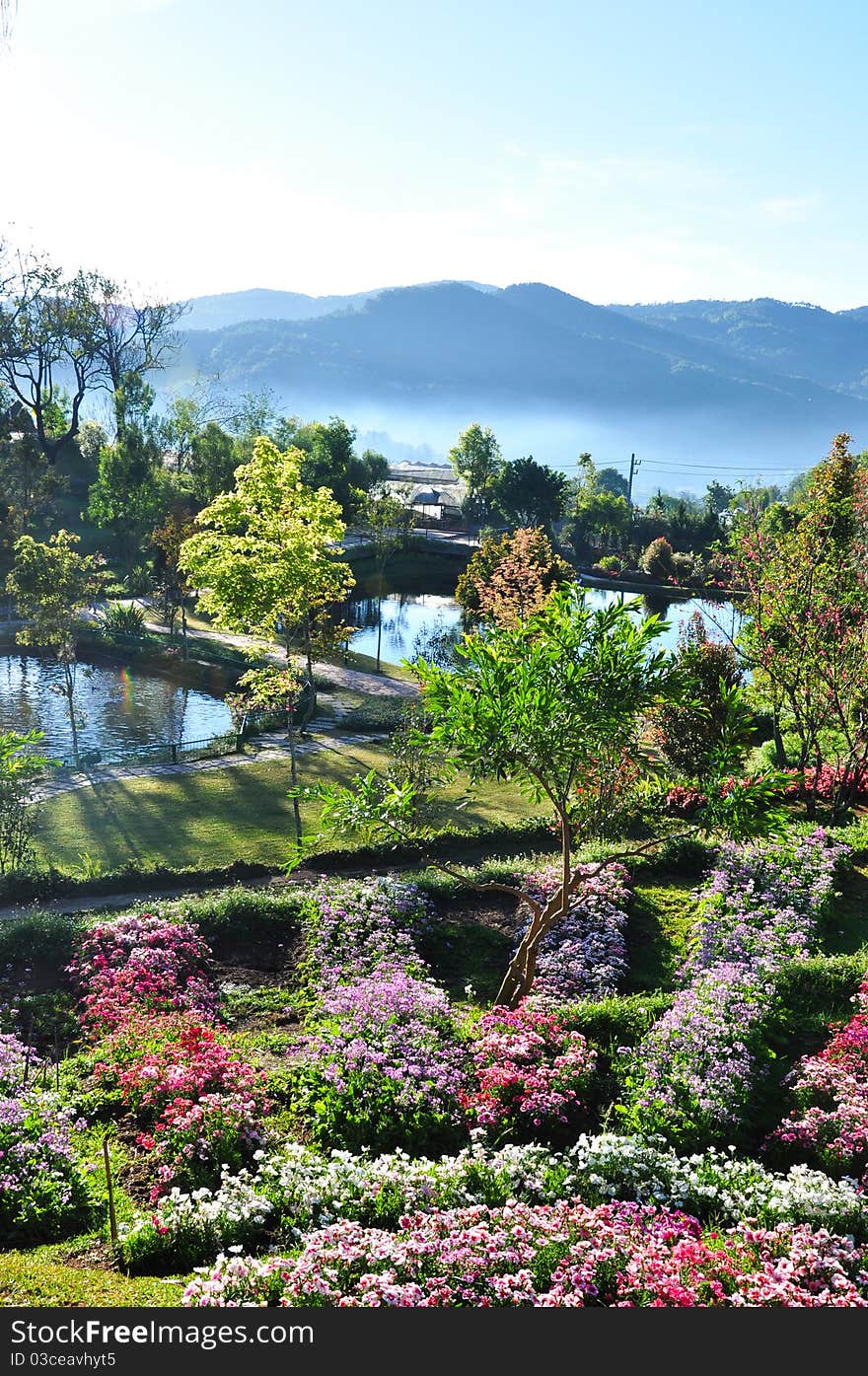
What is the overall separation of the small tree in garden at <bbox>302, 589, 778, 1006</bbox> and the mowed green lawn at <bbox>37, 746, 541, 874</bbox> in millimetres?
7813

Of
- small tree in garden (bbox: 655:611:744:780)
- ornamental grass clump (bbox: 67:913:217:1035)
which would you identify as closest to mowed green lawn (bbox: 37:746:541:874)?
small tree in garden (bbox: 655:611:744:780)

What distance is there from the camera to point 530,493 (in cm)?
6638

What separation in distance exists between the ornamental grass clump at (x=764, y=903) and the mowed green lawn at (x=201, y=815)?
5874 mm

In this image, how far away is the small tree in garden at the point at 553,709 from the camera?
32.7 feet

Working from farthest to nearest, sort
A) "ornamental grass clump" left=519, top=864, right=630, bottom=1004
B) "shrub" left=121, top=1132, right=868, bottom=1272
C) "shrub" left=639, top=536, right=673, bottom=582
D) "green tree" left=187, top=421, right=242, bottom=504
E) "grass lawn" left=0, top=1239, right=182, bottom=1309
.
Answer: "shrub" left=639, top=536, right=673, bottom=582
"green tree" left=187, top=421, right=242, bottom=504
"ornamental grass clump" left=519, top=864, right=630, bottom=1004
"shrub" left=121, top=1132, right=868, bottom=1272
"grass lawn" left=0, top=1239, right=182, bottom=1309

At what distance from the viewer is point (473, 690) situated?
10.4 metres

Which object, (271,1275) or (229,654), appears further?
(229,654)

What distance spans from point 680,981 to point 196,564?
1610cm

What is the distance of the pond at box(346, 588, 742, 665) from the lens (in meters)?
46.0

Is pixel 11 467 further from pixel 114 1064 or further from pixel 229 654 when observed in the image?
pixel 114 1064

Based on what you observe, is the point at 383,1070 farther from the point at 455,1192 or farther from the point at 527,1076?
the point at 455,1192

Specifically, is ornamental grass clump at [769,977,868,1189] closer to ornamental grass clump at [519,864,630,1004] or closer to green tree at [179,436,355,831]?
ornamental grass clump at [519,864,630,1004]

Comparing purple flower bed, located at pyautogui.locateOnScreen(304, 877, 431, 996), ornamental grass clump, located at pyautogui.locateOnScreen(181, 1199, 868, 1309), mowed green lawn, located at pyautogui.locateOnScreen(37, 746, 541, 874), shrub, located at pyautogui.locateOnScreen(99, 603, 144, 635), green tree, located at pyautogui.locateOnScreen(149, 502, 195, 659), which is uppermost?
green tree, located at pyautogui.locateOnScreen(149, 502, 195, 659)

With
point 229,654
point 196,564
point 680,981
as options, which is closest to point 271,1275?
point 680,981
